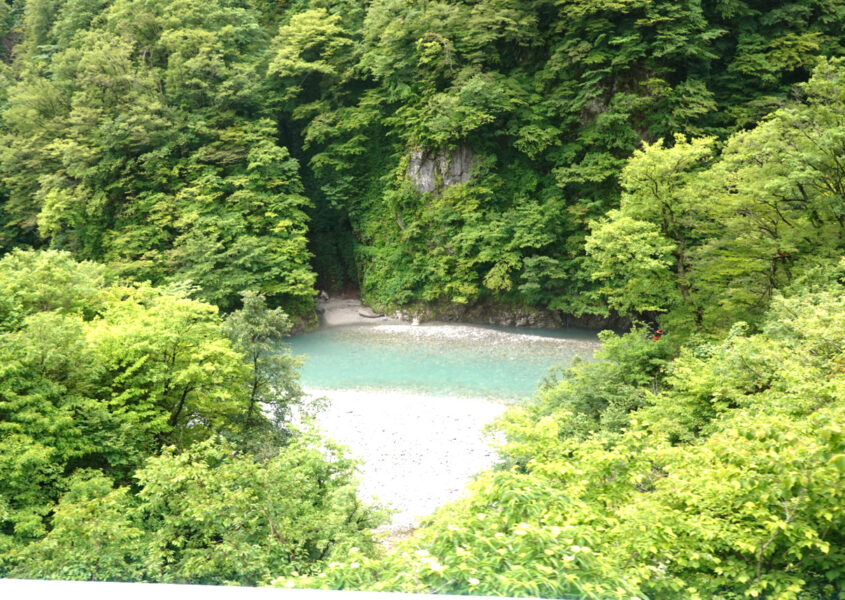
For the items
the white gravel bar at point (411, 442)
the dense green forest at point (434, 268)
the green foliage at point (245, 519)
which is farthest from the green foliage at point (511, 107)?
the green foliage at point (245, 519)

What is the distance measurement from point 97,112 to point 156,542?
20.6 m

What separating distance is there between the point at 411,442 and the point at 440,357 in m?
5.82

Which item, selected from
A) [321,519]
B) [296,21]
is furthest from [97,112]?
[321,519]

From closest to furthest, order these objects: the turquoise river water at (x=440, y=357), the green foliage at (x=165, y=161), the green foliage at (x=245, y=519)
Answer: the green foliage at (x=245, y=519) → the turquoise river water at (x=440, y=357) → the green foliage at (x=165, y=161)

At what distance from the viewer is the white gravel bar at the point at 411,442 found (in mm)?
10156

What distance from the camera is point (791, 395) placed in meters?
5.24

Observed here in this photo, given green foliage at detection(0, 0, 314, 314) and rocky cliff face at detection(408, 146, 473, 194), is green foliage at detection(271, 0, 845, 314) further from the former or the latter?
green foliage at detection(0, 0, 314, 314)

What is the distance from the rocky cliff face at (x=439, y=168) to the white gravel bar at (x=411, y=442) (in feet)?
32.8

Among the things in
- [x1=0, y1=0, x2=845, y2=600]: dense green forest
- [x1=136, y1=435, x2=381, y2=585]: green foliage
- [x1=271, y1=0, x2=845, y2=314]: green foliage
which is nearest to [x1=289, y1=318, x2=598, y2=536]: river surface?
[x1=136, y1=435, x2=381, y2=585]: green foliage

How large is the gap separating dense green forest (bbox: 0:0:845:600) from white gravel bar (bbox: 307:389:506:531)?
196 cm

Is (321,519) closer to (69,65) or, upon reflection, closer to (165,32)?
(165,32)

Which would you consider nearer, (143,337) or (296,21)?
(143,337)

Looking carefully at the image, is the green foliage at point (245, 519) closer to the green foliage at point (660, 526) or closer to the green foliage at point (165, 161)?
the green foliage at point (660, 526)

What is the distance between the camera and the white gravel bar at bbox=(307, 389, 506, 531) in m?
10.2
